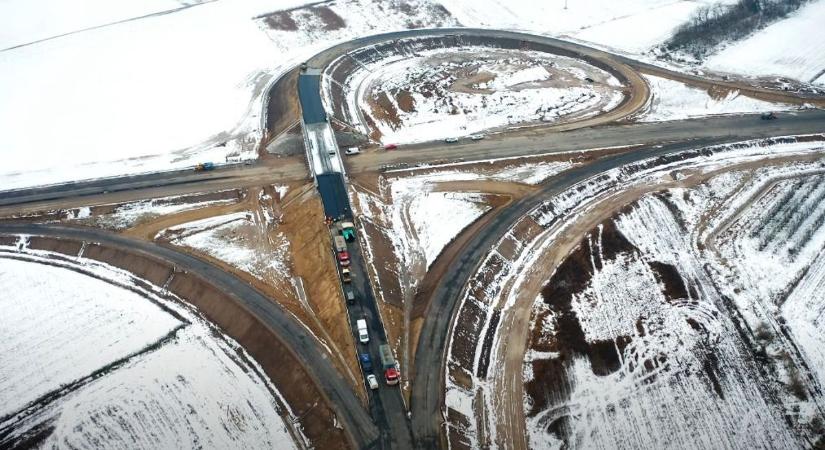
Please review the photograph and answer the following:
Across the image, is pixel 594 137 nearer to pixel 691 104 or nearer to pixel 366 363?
pixel 691 104

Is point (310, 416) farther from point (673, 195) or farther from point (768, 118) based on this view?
point (768, 118)

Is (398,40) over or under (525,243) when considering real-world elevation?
over

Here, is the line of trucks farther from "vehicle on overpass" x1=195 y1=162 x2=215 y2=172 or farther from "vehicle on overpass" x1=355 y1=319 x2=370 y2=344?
"vehicle on overpass" x1=195 y1=162 x2=215 y2=172

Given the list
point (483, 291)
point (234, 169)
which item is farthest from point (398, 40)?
point (483, 291)

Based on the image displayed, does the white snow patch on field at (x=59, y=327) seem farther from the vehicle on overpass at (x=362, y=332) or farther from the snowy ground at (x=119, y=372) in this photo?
the vehicle on overpass at (x=362, y=332)

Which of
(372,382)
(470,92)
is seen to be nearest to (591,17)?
(470,92)

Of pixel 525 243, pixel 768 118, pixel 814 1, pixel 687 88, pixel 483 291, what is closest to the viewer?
pixel 483 291
